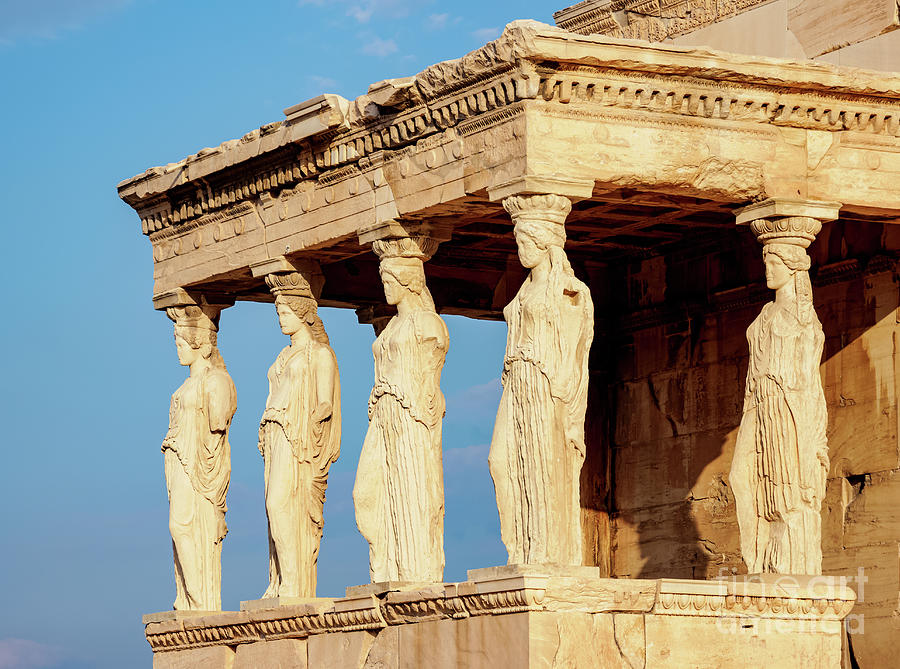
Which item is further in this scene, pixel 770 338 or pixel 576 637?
pixel 770 338

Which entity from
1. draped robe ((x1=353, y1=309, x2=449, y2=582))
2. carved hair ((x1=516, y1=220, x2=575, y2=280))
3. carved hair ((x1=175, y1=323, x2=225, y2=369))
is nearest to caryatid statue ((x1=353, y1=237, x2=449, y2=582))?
Result: draped robe ((x1=353, y1=309, x2=449, y2=582))

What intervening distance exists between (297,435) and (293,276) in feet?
4.28

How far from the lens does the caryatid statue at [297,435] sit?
1894 cm

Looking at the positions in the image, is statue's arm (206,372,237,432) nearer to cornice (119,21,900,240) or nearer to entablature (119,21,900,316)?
entablature (119,21,900,316)

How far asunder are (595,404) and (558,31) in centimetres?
640

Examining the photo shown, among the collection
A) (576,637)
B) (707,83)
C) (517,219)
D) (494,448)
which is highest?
(707,83)

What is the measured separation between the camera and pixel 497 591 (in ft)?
51.9

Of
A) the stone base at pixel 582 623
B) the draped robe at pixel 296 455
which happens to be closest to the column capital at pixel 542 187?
the stone base at pixel 582 623

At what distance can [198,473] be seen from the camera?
20.2m

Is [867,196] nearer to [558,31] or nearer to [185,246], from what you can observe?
[558,31]

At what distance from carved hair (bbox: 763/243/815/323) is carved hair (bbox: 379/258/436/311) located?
2597 millimetres

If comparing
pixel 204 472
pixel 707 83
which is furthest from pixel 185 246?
pixel 707 83

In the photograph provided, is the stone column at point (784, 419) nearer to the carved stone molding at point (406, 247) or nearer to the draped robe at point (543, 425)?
the draped robe at point (543, 425)

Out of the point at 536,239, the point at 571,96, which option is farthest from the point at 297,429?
the point at 571,96
